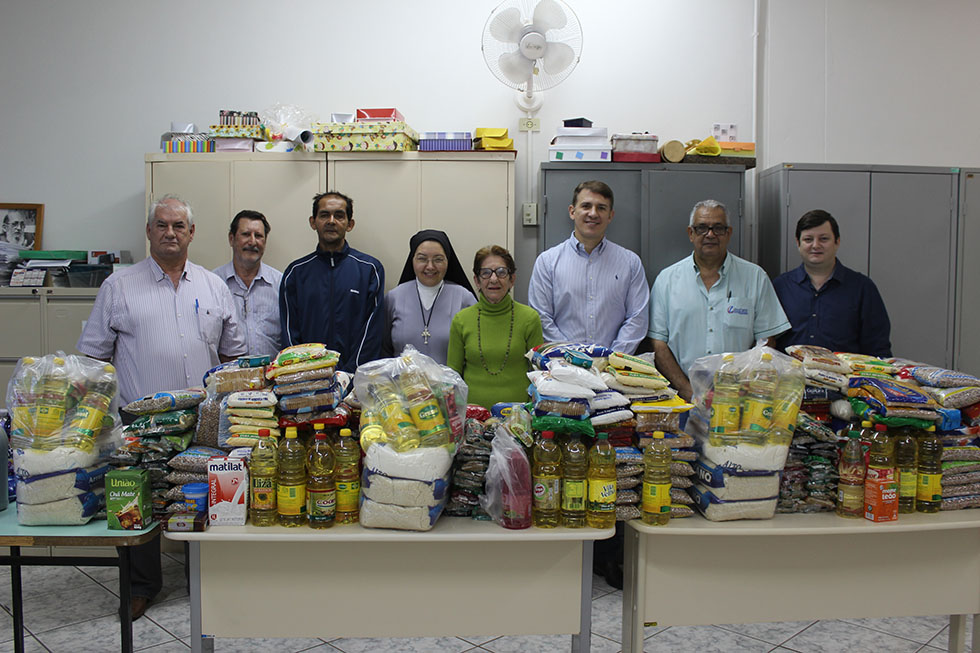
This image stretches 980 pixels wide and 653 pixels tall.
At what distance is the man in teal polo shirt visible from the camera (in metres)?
3.30

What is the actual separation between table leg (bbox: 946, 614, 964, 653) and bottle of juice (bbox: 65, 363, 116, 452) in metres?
2.75

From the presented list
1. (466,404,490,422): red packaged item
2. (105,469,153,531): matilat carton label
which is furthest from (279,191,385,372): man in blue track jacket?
(105,469,153,531): matilat carton label

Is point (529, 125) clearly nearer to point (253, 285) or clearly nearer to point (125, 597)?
point (253, 285)

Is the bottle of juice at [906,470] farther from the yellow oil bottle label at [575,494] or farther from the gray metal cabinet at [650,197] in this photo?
the gray metal cabinet at [650,197]

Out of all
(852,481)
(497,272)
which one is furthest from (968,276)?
(497,272)

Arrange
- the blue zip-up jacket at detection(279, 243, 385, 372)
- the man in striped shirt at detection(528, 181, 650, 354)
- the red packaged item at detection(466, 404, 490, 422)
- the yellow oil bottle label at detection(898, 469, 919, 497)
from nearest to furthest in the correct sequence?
1. the yellow oil bottle label at detection(898, 469, 919, 497)
2. the red packaged item at detection(466, 404, 490, 422)
3. the blue zip-up jacket at detection(279, 243, 385, 372)
4. the man in striped shirt at detection(528, 181, 650, 354)

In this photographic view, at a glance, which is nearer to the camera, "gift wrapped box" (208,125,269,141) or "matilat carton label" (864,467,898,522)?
"matilat carton label" (864,467,898,522)

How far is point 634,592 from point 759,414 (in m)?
0.63

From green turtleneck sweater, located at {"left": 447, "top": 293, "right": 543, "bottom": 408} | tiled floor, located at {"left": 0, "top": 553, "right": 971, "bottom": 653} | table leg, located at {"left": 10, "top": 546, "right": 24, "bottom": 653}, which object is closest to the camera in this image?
table leg, located at {"left": 10, "top": 546, "right": 24, "bottom": 653}

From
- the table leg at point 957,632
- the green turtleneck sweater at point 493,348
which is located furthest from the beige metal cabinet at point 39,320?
the table leg at point 957,632

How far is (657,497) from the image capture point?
71.4 inches

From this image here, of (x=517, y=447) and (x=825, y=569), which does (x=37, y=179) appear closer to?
(x=517, y=447)

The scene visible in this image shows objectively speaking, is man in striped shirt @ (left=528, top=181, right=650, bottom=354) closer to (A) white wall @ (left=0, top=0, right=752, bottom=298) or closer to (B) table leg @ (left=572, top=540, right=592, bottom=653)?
(A) white wall @ (left=0, top=0, right=752, bottom=298)

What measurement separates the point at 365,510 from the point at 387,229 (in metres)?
2.44
